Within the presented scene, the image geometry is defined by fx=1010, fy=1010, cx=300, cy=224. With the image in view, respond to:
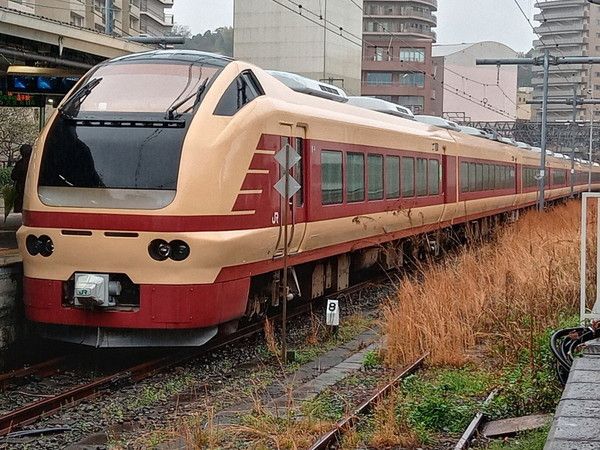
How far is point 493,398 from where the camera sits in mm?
8164

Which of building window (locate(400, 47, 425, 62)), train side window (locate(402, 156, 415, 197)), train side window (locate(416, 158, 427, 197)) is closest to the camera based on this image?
train side window (locate(402, 156, 415, 197))

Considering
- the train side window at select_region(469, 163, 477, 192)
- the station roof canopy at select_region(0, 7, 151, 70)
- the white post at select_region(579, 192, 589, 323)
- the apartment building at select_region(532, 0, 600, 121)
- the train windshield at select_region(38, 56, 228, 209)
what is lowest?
the white post at select_region(579, 192, 589, 323)

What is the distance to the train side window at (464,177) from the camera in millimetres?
22781

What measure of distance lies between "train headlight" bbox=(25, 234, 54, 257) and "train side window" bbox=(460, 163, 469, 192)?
47.0 feet

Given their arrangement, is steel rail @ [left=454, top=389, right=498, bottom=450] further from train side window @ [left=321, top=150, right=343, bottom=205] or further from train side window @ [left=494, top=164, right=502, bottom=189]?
train side window @ [left=494, top=164, right=502, bottom=189]

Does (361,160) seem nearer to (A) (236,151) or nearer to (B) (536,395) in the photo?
(A) (236,151)

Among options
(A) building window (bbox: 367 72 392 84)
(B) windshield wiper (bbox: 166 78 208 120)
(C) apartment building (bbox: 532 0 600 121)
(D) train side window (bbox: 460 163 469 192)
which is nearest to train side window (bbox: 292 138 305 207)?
(B) windshield wiper (bbox: 166 78 208 120)

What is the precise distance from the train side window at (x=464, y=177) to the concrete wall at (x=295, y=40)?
47154 mm

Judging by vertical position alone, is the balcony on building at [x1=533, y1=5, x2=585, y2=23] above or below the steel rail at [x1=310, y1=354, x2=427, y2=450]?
above

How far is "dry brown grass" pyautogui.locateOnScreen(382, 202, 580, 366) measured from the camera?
1031 centimetres

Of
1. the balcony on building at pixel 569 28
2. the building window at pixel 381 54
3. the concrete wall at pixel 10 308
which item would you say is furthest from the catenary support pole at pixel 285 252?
the balcony on building at pixel 569 28

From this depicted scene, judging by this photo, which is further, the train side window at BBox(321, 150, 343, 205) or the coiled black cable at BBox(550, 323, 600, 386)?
the train side window at BBox(321, 150, 343, 205)

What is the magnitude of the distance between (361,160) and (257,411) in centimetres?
711

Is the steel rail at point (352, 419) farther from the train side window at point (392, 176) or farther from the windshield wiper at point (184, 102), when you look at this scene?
the train side window at point (392, 176)
